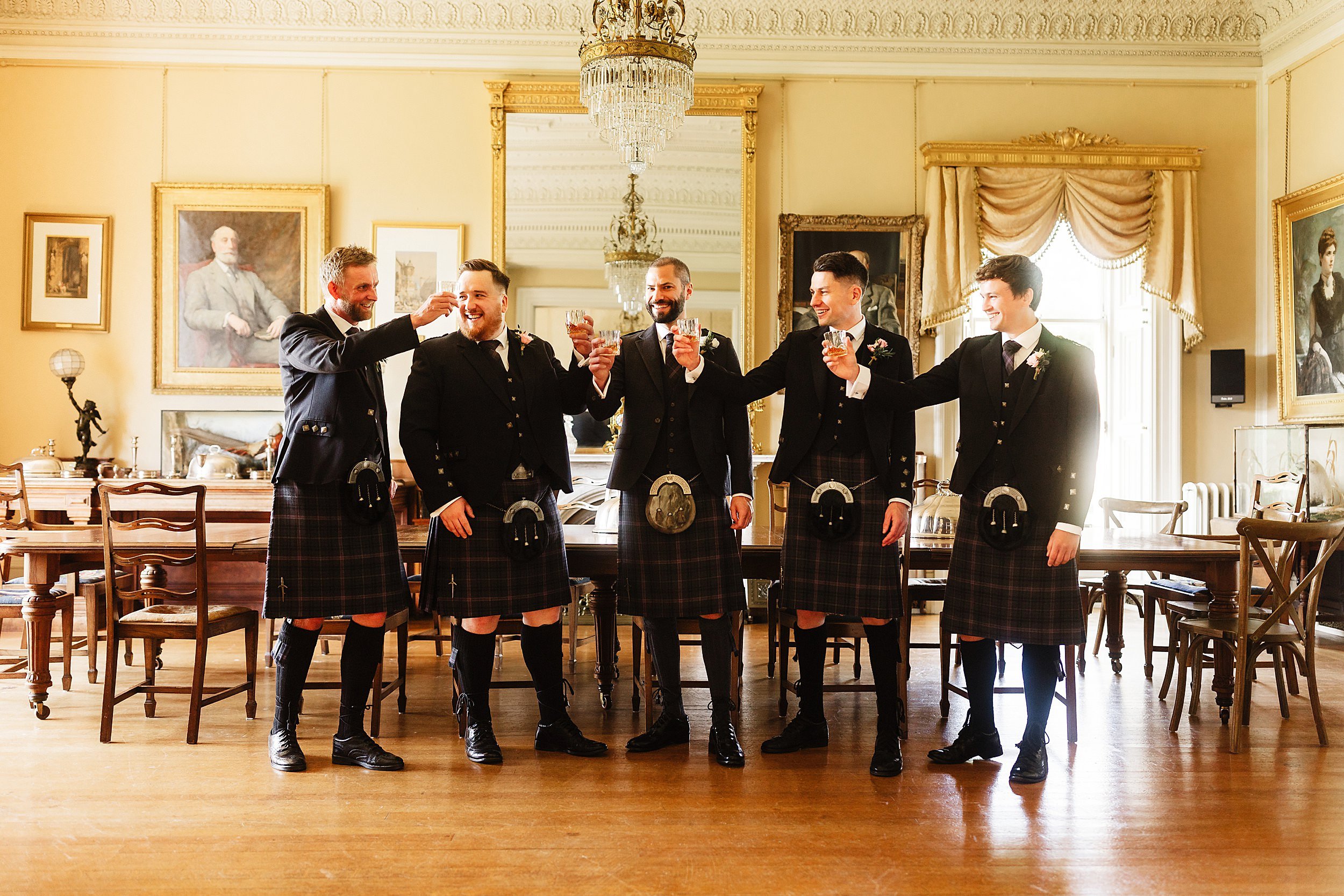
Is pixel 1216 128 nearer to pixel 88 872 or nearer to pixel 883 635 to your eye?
pixel 883 635

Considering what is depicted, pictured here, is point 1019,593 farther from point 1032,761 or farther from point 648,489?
point 648,489

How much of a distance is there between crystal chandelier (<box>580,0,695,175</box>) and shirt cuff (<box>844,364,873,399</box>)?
2057 millimetres

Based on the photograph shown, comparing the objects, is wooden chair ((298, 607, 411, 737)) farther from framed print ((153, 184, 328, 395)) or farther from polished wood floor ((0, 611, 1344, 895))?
framed print ((153, 184, 328, 395))

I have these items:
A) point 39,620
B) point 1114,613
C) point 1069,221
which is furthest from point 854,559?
point 1069,221

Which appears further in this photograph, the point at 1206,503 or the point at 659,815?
the point at 1206,503

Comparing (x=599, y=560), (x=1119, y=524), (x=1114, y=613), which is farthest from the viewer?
(x=1119, y=524)

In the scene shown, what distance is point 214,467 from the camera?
5.98 m

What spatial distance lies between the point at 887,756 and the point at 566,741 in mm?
1037

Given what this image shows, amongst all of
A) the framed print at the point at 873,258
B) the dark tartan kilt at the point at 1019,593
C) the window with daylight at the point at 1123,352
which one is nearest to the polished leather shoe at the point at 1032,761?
the dark tartan kilt at the point at 1019,593

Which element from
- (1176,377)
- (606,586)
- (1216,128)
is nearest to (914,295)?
(1176,377)

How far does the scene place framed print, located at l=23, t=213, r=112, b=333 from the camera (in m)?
6.18

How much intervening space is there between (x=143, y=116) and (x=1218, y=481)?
7364 millimetres

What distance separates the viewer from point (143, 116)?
6211 mm

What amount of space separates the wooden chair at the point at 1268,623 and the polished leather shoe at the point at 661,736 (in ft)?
6.06
